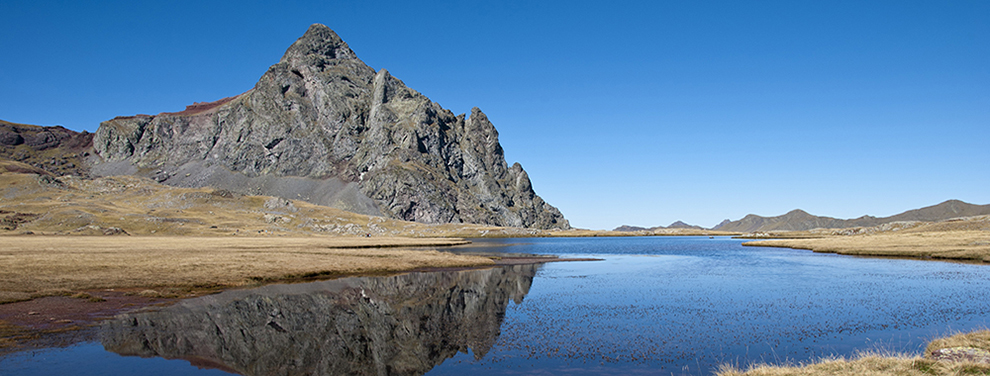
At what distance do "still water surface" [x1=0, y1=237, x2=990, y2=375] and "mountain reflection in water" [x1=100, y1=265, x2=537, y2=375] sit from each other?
106mm

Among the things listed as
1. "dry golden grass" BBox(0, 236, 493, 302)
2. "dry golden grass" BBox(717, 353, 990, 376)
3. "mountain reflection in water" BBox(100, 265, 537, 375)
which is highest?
"dry golden grass" BBox(717, 353, 990, 376)

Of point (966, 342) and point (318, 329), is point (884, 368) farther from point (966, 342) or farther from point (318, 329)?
point (318, 329)

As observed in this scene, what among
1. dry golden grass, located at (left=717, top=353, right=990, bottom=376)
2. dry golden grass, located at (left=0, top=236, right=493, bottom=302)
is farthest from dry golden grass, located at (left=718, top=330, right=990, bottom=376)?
dry golden grass, located at (left=0, top=236, right=493, bottom=302)

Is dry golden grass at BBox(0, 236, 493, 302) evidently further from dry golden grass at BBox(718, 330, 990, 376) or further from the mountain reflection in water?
dry golden grass at BBox(718, 330, 990, 376)

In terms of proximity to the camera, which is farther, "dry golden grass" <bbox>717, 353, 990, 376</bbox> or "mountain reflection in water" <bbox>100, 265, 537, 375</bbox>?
"mountain reflection in water" <bbox>100, 265, 537, 375</bbox>

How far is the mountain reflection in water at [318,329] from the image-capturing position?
22250 mm

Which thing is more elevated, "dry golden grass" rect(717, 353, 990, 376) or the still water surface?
"dry golden grass" rect(717, 353, 990, 376)

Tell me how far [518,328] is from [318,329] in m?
11.4

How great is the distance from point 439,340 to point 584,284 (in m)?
26.6

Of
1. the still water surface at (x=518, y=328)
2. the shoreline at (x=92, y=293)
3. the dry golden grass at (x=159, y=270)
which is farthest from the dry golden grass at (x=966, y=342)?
the dry golden grass at (x=159, y=270)

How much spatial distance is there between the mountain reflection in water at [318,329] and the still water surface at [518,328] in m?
0.11

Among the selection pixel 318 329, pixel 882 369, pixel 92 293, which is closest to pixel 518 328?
pixel 318 329

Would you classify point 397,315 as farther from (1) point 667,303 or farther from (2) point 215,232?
(2) point 215,232

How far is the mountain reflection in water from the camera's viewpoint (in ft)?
73.0
